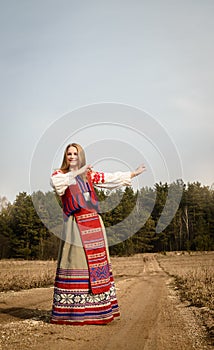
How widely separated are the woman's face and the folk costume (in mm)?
196

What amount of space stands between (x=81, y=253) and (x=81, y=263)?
126mm

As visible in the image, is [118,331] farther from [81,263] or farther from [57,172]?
[57,172]

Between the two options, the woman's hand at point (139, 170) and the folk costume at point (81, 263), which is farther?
the woman's hand at point (139, 170)

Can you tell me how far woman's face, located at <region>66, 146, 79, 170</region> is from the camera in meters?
5.28

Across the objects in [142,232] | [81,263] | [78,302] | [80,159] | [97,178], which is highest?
[142,232]

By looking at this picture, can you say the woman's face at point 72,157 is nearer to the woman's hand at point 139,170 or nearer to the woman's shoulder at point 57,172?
the woman's shoulder at point 57,172

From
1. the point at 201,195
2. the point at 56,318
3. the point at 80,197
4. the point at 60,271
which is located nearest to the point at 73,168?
the point at 80,197

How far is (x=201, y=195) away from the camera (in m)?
55.3

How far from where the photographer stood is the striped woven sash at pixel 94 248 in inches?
196

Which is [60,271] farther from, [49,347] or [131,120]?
[131,120]

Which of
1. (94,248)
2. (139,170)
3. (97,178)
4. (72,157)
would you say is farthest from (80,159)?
(94,248)

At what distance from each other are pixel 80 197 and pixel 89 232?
1.55ft

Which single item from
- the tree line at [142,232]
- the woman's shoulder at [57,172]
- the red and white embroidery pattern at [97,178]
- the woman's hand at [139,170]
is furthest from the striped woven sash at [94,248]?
the tree line at [142,232]

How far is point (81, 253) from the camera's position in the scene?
5039 millimetres
